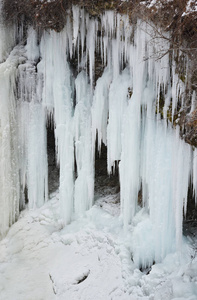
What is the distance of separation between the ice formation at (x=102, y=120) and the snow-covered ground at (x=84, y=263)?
320 millimetres

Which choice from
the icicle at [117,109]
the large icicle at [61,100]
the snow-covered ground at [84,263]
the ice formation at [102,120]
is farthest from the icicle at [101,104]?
the snow-covered ground at [84,263]

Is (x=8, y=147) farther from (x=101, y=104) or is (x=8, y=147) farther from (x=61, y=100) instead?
(x=101, y=104)

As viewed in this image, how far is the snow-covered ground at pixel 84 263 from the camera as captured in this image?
5.36 meters

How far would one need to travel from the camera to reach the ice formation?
5.54 meters

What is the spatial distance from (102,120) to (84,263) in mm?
3008

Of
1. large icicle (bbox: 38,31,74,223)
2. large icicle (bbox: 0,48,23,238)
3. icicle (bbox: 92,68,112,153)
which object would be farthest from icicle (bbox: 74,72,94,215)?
large icicle (bbox: 0,48,23,238)

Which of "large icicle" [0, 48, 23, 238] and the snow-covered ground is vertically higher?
"large icicle" [0, 48, 23, 238]

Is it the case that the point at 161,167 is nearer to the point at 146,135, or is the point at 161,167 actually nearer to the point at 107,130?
the point at 146,135

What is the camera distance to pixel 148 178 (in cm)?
614

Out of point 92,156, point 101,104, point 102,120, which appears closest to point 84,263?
point 92,156

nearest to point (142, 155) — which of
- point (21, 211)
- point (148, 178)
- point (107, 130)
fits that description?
point (148, 178)

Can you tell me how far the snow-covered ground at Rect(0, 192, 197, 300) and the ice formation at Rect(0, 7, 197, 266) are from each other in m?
0.32

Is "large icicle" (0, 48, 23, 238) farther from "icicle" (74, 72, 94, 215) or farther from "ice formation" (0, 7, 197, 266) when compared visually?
"icicle" (74, 72, 94, 215)

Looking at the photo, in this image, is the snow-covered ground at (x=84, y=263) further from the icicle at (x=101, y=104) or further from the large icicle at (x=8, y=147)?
the icicle at (x=101, y=104)
